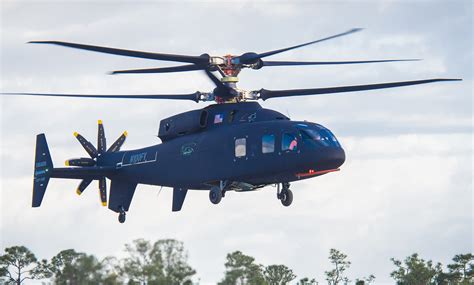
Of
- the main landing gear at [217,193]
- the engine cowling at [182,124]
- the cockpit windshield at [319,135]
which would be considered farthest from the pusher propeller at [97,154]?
the cockpit windshield at [319,135]

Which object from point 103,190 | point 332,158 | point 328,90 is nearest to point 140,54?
point 328,90

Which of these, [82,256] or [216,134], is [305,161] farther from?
[82,256]

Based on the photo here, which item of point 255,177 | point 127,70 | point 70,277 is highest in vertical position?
point 127,70

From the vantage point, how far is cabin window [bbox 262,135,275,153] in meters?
55.2

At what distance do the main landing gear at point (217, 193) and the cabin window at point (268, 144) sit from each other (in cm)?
295

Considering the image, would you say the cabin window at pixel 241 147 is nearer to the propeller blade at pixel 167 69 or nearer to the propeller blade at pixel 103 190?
the propeller blade at pixel 167 69

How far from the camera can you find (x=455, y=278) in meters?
86.2

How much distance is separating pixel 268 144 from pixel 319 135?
224 centimetres

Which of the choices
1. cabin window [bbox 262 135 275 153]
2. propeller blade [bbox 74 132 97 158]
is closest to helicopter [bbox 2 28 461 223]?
cabin window [bbox 262 135 275 153]

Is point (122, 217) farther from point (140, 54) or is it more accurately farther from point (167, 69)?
point (140, 54)

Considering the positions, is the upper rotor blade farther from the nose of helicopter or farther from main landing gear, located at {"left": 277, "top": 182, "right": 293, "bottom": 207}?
the nose of helicopter

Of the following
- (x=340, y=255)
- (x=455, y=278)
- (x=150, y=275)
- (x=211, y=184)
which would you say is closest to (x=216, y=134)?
(x=211, y=184)

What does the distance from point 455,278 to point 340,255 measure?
30.7ft

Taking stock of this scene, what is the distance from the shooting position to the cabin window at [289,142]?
179 feet
